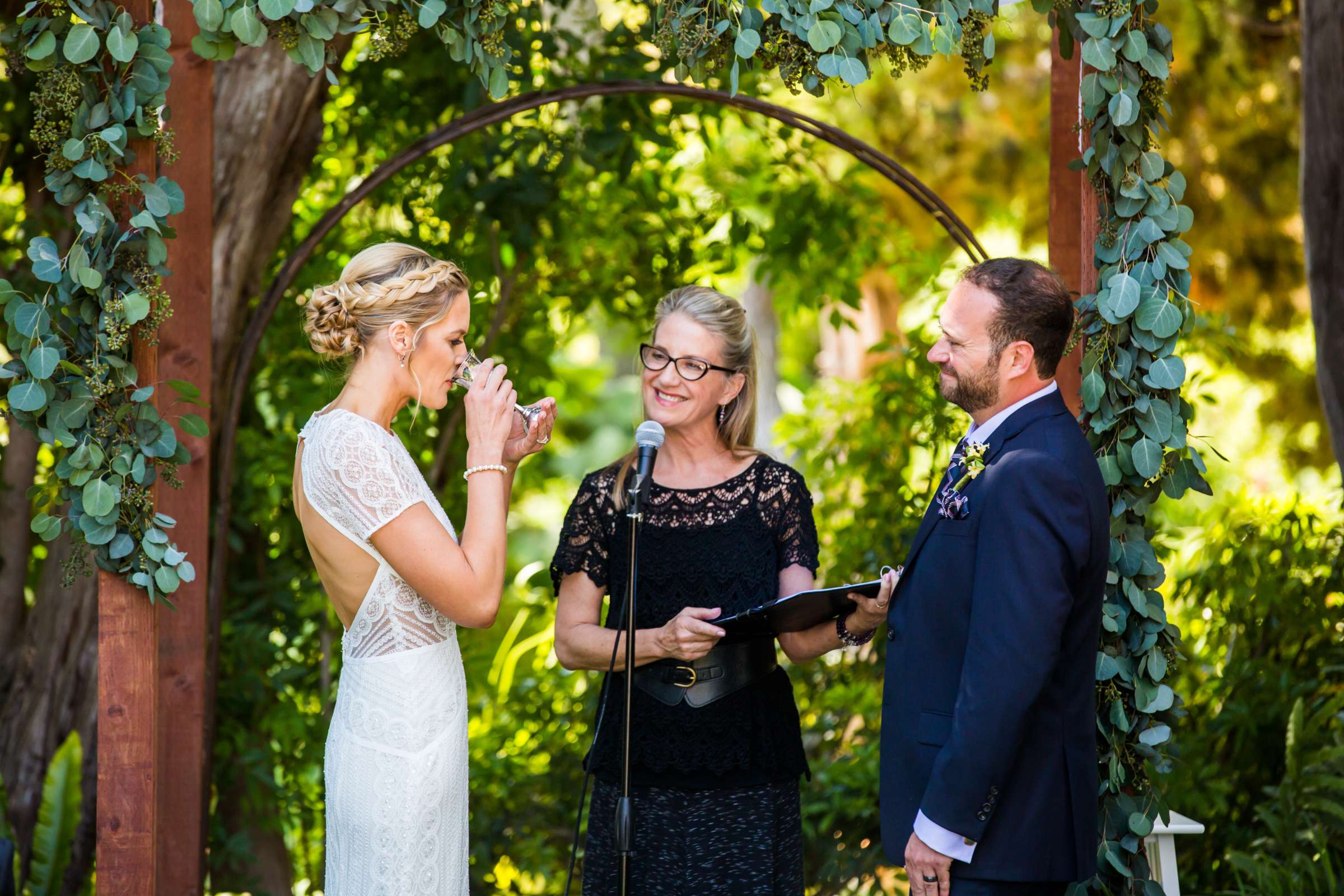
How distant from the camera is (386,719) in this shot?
89.8 inches

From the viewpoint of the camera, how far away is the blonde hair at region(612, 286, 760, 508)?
9.22 feet

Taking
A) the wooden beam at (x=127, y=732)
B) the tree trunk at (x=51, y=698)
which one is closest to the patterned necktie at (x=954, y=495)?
the wooden beam at (x=127, y=732)

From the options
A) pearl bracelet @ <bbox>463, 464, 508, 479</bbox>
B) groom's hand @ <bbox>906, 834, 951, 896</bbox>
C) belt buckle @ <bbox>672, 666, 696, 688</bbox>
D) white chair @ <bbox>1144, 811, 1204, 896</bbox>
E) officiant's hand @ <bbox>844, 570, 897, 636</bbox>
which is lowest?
white chair @ <bbox>1144, 811, 1204, 896</bbox>

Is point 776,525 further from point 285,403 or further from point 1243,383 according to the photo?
point 1243,383

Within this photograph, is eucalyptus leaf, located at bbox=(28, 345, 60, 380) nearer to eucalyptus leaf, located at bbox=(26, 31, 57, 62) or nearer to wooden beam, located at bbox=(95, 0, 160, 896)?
wooden beam, located at bbox=(95, 0, 160, 896)

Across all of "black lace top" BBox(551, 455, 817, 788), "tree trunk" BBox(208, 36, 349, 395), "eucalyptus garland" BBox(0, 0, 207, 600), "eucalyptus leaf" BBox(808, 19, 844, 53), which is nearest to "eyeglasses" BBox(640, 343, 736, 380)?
"black lace top" BBox(551, 455, 817, 788)

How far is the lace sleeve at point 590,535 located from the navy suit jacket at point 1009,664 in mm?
760

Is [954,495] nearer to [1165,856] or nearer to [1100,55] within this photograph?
[1100,55]

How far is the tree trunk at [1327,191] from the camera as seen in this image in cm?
409

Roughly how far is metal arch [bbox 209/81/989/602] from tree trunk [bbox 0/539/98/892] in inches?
32.7

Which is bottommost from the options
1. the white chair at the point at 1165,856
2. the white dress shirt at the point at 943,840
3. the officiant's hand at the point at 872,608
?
the white chair at the point at 1165,856

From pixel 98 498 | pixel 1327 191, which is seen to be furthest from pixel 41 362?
pixel 1327 191

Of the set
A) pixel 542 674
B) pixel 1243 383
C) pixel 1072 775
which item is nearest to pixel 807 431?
pixel 542 674

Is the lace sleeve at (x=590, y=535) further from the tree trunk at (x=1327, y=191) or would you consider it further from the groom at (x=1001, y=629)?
the tree trunk at (x=1327, y=191)
